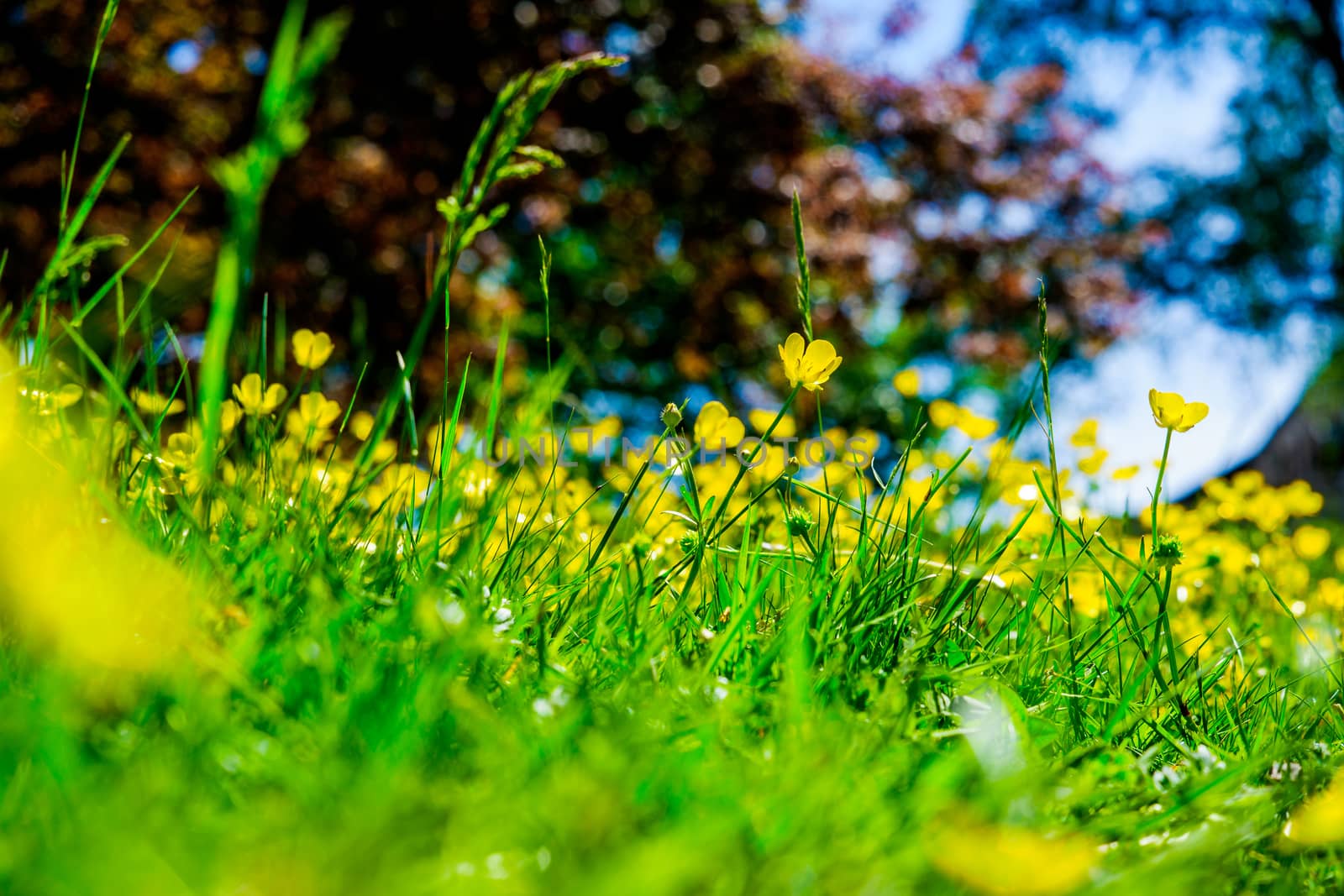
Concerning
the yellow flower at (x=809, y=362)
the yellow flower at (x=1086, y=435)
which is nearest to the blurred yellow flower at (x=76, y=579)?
the yellow flower at (x=809, y=362)

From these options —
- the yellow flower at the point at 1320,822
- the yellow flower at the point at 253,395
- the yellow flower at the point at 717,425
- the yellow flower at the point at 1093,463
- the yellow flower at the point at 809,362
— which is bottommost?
the yellow flower at the point at 1093,463

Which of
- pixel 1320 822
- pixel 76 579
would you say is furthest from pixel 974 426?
pixel 76 579

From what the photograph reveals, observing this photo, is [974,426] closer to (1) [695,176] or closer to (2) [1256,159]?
(1) [695,176]

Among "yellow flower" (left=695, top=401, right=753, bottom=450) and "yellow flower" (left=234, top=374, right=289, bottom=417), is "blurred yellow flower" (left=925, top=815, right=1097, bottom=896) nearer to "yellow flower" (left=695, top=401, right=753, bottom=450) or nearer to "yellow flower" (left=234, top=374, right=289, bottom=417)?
"yellow flower" (left=695, top=401, right=753, bottom=450)

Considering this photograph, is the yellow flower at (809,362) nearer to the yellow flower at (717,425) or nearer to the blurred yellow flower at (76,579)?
the yellow flower at (717,425)

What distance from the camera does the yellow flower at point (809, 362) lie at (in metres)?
1.18

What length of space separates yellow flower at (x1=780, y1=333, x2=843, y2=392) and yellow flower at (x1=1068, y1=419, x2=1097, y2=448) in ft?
3.67

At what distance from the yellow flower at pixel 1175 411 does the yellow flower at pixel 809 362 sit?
42cm

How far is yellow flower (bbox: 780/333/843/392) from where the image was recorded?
1180 millimetres

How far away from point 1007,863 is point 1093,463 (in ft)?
6.07

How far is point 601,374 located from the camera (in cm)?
936

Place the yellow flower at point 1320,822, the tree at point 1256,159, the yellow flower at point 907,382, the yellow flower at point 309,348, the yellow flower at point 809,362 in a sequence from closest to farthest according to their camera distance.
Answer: the yellow flower at point 1320,822 → the yellow flower at point 809,362 → the yellow flower at point 309,348 → the yellow flower at point 907,382 → the tree at point 1256,159

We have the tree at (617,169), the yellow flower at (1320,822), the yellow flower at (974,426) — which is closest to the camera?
the yellow flower at (1320,822)

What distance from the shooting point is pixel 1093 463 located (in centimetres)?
223
